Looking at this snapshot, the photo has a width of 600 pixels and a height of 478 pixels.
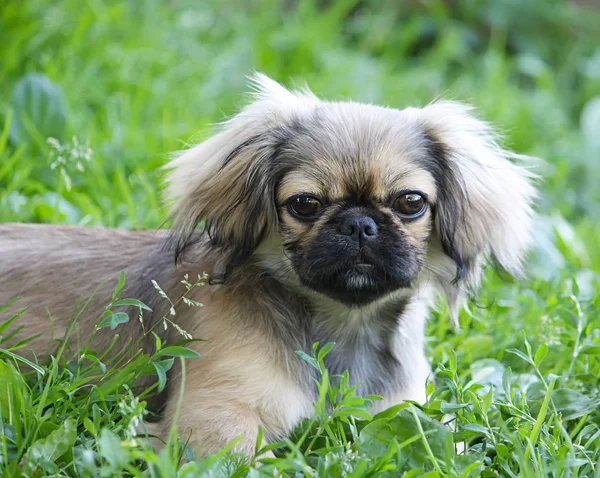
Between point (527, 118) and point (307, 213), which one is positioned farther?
point (527, 118)

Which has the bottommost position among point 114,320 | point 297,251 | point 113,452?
point 113,452

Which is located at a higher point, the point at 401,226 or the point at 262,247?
the point at 401,226

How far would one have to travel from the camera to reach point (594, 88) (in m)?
6.02

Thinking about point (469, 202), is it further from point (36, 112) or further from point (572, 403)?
point (36, 112)

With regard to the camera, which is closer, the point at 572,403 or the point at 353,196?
the point at 353,196

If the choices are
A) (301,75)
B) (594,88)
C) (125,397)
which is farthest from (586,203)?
(125,397)

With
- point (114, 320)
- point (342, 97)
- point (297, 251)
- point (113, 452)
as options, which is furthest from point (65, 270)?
point (342, 97)

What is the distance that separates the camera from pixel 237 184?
2504 mm

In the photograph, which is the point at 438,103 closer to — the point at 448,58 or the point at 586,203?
the point at 586,203

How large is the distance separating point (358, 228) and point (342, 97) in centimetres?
206

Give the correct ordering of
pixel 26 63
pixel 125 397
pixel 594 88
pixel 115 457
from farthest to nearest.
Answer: pixel 594 88 → pixel 26 63 → pixel 125 397 → pixel 115 457

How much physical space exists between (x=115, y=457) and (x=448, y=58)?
495 centimetres

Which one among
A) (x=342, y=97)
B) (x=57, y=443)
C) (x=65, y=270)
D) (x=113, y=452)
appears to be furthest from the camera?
(x=342, y=97)

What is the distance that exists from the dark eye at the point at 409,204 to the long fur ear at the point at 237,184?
360 mm
